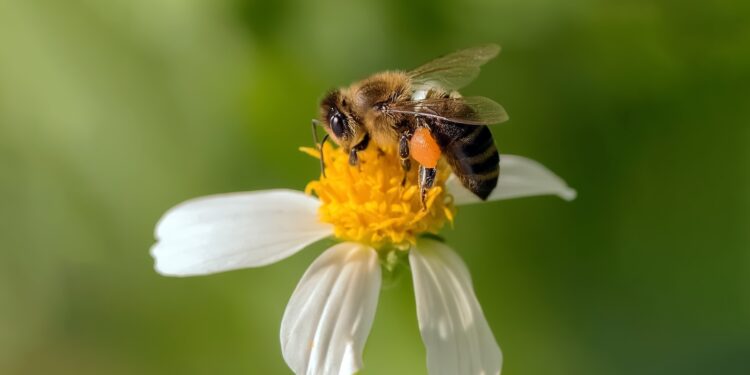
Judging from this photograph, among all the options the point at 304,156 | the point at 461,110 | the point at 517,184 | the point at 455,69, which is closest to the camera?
the point at 461,110

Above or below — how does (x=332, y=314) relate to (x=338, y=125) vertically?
below

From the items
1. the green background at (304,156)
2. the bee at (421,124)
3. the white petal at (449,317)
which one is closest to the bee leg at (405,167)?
the bee at (421,124)

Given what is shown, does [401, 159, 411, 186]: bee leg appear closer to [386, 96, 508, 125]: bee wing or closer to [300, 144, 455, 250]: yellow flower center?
[300, 144, 455, 250]: yellow flower center

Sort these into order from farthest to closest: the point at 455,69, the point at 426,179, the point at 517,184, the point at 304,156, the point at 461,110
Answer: the point at 304,156 < the point at 517,184 < the point at 455,69 < the point at 426,179 < the point at 461,110

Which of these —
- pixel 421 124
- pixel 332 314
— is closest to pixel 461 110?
pixel 421 124

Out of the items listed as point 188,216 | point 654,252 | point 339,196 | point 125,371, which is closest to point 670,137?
point 654,252

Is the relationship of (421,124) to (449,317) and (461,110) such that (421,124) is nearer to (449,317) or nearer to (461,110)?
(461,110)

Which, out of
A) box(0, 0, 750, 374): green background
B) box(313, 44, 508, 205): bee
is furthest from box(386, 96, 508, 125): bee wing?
box(0, 0, 750, 374): green background
